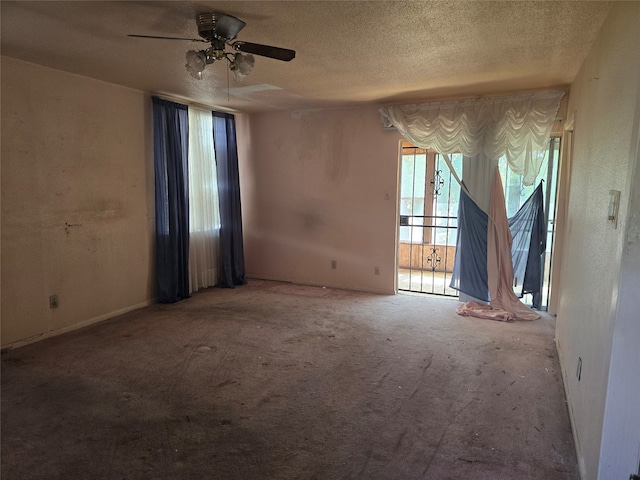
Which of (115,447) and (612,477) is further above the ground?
(612,477)

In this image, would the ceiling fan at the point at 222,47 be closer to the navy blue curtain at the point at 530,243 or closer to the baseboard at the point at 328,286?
the navy blue curtain at the point at 530,243

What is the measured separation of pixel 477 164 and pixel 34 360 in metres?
4.41

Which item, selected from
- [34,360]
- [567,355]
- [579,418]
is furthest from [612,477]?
[34,360]

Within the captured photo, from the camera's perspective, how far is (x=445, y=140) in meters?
4.25

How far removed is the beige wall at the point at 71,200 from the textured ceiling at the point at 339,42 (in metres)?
0.29

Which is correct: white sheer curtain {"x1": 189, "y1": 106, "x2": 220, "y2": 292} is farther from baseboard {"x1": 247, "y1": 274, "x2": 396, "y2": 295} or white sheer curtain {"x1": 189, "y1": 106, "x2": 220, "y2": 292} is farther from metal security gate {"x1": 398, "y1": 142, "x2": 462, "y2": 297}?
metal security gate {"x1": 398, "y1": 142, "x2": 462, "y2": 297}

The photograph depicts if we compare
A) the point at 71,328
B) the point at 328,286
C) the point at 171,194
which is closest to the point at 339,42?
the point at 171,194

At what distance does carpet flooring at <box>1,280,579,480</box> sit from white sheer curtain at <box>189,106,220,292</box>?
1068 mm

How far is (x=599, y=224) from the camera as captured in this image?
6.02ft

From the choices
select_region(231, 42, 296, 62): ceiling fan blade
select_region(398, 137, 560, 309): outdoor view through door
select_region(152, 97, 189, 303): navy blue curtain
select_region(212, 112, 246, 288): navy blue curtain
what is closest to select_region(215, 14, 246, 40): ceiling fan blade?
select_region(231, 42, 296, 62): ceiling fan blade

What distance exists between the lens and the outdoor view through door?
4130mm

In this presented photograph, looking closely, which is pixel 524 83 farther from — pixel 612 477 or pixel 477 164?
pixel 612 477

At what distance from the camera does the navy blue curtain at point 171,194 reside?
4.22 meters

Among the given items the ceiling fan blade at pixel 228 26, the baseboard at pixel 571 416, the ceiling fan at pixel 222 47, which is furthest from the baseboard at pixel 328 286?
the ceiling fan blade at pixel 228 26
